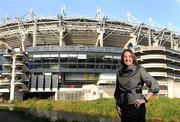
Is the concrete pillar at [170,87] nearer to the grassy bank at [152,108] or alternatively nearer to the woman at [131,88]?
the grassy bank at [152,108]

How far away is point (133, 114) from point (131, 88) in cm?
60

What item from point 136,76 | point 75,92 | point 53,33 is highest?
point 53,33

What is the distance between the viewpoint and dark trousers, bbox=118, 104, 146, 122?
24.4 ft

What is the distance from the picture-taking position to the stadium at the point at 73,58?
115438 mm

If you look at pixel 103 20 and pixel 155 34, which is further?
pixel 155 34

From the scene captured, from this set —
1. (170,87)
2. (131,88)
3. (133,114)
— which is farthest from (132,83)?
(170,87)

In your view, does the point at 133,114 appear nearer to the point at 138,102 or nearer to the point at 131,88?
the point at 138,102

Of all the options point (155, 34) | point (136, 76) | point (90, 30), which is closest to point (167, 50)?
point (155, 34)

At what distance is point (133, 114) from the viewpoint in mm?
7461

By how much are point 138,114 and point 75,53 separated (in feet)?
372

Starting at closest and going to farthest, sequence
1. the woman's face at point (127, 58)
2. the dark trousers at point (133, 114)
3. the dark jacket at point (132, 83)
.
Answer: the dark trousers at point (133, 114) < the dark jacket at point (132, 83) < the woman's face at point (127, 58)

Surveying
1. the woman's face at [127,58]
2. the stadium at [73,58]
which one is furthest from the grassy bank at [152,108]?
the stadium at [73,58]

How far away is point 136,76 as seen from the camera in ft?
25.8

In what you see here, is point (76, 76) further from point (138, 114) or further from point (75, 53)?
point (138, 114)
